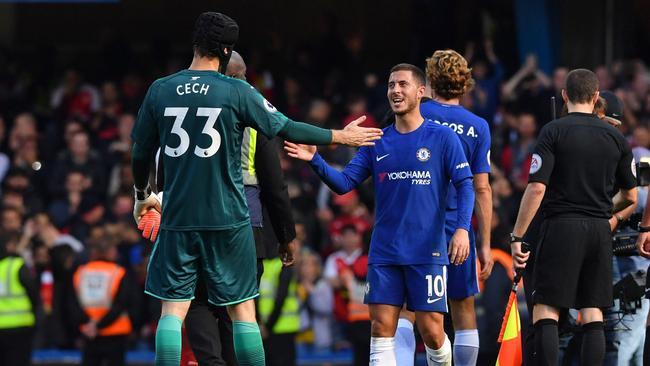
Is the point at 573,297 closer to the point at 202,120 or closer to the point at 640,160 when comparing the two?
the point at 640,160

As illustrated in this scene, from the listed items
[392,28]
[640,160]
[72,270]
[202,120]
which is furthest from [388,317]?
[392,28]

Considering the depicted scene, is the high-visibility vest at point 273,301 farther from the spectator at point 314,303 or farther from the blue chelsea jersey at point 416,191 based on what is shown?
the blue chelsea jersey at point 416,191

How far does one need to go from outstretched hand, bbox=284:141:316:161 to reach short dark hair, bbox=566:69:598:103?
73.4 inches

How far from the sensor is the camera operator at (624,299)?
10664mm

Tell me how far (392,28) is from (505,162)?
4.96m

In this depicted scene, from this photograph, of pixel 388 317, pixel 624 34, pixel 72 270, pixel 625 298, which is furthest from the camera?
pixel 624 34

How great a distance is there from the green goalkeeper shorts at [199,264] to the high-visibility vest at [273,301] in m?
5.50

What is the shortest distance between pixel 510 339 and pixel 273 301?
4770mm

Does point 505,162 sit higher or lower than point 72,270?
higher

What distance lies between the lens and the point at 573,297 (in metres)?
9.93

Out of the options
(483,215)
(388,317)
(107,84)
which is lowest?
(388,317)

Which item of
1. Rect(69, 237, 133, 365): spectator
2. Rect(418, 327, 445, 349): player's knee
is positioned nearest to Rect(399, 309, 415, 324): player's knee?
Rect(418, 327, 445, 349): player's knee

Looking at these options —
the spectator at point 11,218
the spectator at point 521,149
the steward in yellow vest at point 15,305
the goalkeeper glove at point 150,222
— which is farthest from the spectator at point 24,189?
the goalkeeper glove at point 150,222

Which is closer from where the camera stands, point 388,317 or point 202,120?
point 202,120
